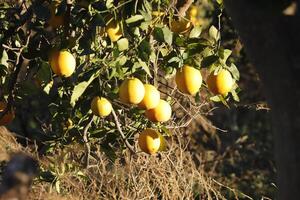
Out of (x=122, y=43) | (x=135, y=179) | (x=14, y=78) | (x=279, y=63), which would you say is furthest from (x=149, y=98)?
(x=135, y=179)

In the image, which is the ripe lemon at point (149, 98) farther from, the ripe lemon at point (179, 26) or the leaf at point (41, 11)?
the leaf at point (41, 11)

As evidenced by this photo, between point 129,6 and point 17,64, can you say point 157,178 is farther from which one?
point 129,6

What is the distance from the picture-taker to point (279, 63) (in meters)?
1.53

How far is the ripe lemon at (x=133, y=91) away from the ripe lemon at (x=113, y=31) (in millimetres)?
174

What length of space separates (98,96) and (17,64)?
50 cm

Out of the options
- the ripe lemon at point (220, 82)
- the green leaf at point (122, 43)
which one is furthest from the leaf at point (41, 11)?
the ripe lemon at point (220, 82)

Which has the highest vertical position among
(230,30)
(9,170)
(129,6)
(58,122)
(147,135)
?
(9,170)

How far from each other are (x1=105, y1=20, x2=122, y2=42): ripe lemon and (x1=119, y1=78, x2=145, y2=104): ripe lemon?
→ 17 cm

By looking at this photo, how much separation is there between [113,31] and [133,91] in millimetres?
259

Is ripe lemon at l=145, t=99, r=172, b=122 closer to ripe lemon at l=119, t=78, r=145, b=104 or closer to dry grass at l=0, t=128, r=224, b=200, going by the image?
ripe lemon at l=119, t=78, r=145, b=104

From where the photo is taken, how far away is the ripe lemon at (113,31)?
Answer: 94.3 inches

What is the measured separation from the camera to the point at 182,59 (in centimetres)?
247

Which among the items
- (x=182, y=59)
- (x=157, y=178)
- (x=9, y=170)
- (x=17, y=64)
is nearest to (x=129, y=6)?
(x=182, y=59)

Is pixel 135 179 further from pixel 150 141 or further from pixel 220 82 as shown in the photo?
pixel 220 82
